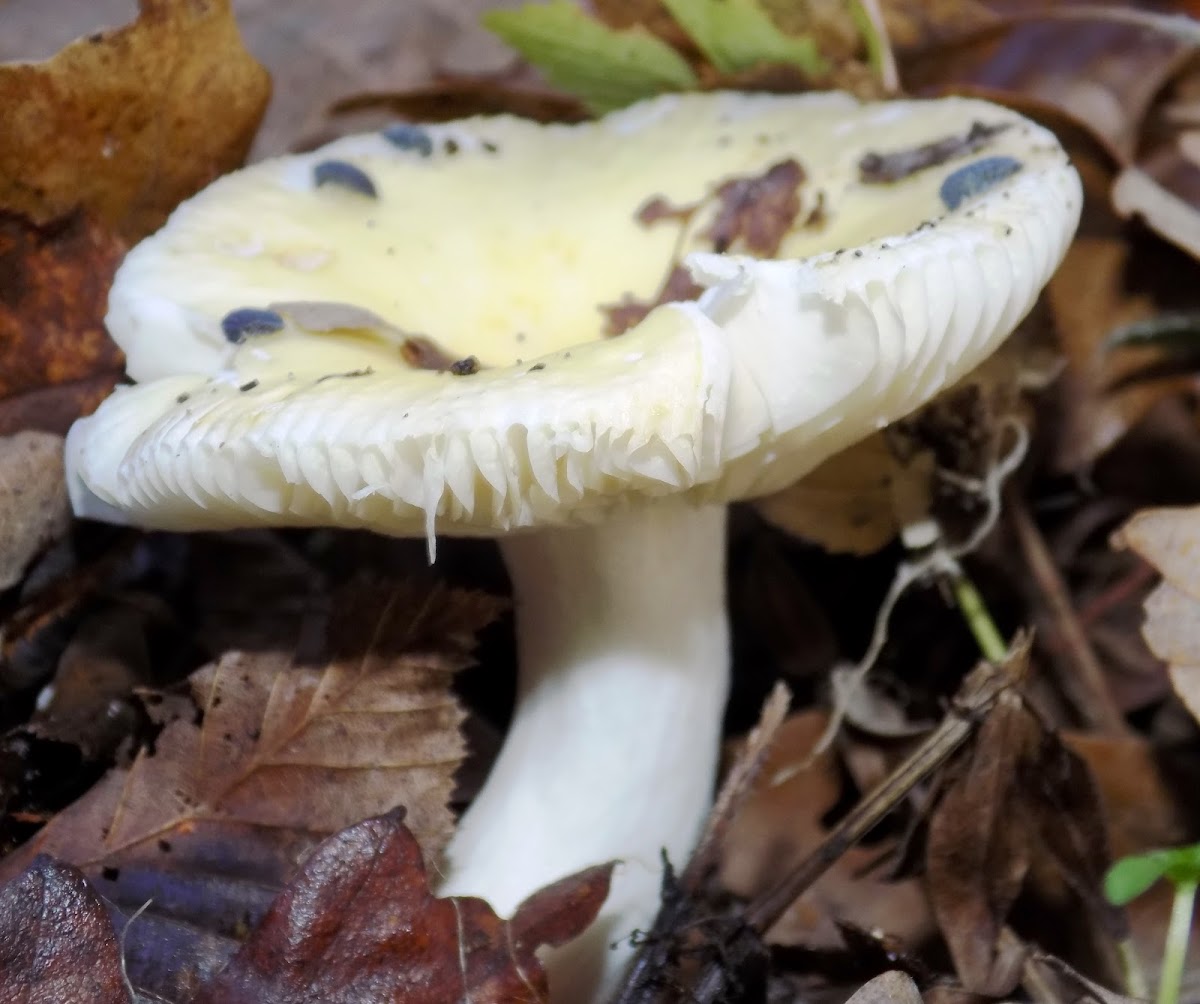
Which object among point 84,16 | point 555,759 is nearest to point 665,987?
point 555,759

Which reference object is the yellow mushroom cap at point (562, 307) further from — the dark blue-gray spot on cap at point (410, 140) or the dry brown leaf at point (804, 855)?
the dry brown leaf at point (804, 855)

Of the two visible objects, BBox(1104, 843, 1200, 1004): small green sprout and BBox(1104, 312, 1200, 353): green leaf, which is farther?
BBox(1104, 312, 1200, 353): green leaf

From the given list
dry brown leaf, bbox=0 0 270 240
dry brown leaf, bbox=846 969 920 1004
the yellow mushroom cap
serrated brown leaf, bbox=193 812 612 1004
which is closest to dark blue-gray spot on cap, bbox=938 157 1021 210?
the yellow mushroom cap

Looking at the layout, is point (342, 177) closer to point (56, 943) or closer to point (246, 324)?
point (246, 324)

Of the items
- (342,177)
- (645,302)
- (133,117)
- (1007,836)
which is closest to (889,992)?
(1007,836)

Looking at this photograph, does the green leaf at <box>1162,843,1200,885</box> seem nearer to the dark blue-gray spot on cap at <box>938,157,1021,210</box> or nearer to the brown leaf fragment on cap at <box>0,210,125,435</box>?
the dark blue-gray spot on cap at <box>938,157,1021,210</box>

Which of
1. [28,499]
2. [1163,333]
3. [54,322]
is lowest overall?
[1163,333]
